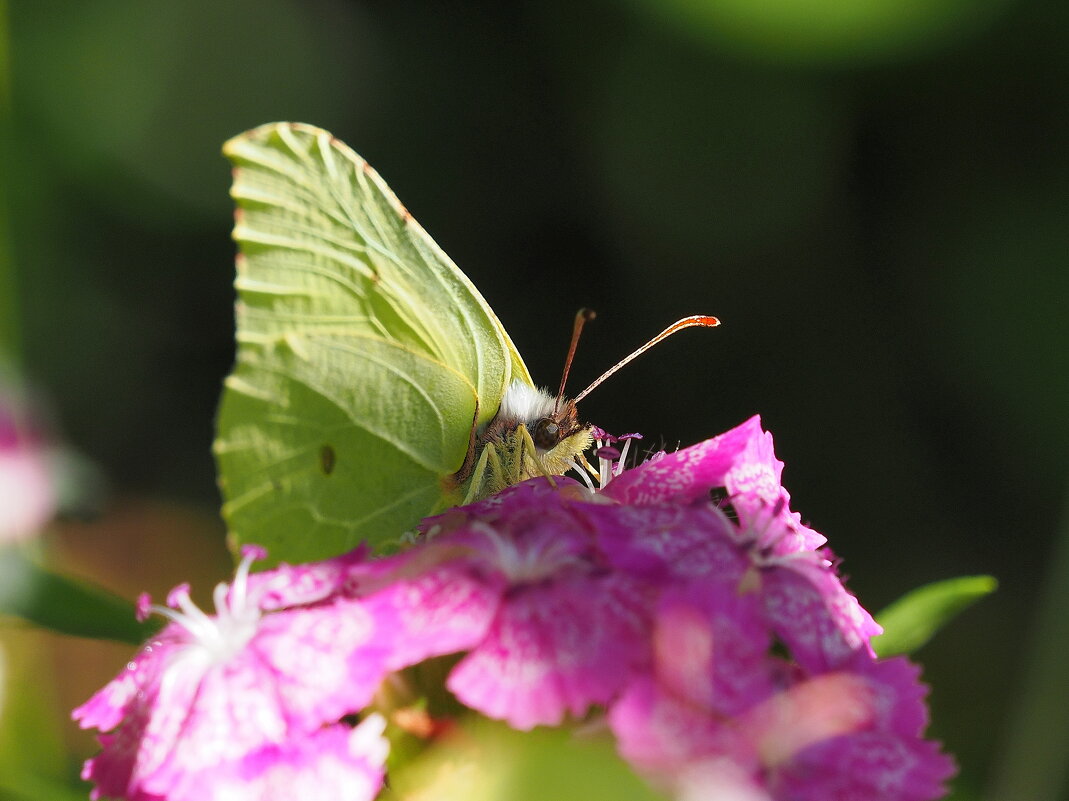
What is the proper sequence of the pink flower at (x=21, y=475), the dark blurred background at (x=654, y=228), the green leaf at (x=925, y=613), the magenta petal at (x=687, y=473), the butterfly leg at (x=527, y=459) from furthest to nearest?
1. the dark blurred background at (x=654, y=228)
2. the pink flower at (x=21, y=475)
3. the butterfly leg at (x=527, y=459)
4. the green leaf at (x=925, y=613)
5. the magenta petal at (x=687, y=473)

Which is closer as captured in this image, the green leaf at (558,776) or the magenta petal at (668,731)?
the green leaf at (558,776)

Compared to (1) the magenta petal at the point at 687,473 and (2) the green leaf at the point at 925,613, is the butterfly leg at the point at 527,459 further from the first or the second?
(2) the green leaf at the point at 925,613

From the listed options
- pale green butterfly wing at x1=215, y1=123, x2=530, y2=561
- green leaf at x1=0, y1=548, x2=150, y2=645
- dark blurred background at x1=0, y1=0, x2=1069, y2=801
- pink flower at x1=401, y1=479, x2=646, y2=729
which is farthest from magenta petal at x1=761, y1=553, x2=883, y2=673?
dark blurred background at x1=0, y1=0, x2=1069, y2=801

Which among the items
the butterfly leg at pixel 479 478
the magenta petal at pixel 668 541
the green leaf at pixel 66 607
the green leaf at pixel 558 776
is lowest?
the green leaf at pixel 66 607

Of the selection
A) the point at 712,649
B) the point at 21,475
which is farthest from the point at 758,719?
the point at 21,475

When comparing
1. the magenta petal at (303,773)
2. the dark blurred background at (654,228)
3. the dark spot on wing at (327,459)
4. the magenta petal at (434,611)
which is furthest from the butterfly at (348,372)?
the dark blurred background at (654,228)

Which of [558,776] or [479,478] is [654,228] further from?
[558,776]
